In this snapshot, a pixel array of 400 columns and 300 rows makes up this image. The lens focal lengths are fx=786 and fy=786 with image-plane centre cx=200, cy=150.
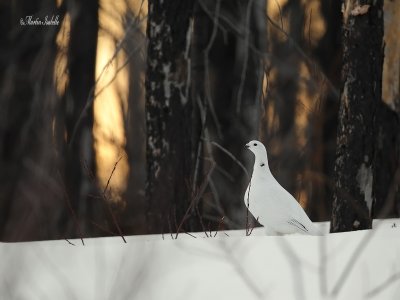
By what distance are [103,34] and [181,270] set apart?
10.6m

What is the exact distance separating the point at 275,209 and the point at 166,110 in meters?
1.78

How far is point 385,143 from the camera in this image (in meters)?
8.42

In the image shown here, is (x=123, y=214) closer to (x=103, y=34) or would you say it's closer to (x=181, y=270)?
(x=103, y=34)

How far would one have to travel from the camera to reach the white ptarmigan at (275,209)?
4.70 m

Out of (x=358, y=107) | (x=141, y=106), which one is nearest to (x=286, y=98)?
(x=141, y=106)

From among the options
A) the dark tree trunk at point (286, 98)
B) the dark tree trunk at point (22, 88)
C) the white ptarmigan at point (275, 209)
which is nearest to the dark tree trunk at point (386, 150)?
the white ptarmigan at point (275, 209)


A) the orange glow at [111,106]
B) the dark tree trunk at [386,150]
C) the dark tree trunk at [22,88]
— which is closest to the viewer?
the dark tree trunk at [386,150]

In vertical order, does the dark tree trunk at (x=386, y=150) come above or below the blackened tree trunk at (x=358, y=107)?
below

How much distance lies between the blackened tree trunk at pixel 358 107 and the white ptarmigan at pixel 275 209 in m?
0.46

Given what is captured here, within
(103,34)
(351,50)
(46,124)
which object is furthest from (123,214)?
(351,50)

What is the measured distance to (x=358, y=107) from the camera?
200 inches

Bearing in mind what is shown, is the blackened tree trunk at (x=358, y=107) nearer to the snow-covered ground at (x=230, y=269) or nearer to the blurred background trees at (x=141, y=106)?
the snow-covered ground at (x=230, y=269)

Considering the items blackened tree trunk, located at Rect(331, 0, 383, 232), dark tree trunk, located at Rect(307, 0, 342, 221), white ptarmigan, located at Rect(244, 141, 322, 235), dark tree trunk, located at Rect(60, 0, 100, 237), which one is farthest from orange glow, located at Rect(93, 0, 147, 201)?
white ptarmigan, located at Rect(244, 141, 322, 235)

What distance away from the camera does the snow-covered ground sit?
3072 millimetres
